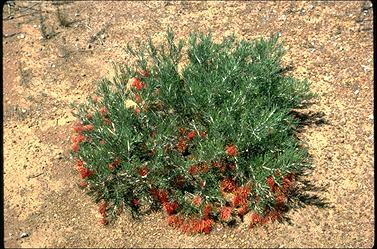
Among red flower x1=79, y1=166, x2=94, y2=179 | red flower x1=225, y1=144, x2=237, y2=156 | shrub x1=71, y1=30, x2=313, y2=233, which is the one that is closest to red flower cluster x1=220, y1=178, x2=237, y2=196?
shrub x1=71, y1=30, x2=313, y2=233

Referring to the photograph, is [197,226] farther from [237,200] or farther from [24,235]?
[24,235]

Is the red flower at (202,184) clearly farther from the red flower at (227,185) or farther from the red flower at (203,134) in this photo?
the red flower at (203,134)

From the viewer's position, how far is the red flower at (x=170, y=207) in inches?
221

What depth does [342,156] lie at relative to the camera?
6316 millimetres

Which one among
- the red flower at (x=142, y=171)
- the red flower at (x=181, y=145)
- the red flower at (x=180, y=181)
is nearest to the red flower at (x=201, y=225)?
the red flower at (x=180, y=181)

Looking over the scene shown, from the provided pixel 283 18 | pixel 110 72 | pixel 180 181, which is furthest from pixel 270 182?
pixel 283 18

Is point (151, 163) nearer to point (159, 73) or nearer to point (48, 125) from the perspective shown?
point (159, 73)

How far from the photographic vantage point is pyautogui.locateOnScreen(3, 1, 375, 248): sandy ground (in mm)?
5547

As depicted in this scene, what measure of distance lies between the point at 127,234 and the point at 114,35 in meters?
3.94

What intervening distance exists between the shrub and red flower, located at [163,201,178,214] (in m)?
0.01

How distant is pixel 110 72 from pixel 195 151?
8.24 feet

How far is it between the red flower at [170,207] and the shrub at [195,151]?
1cm

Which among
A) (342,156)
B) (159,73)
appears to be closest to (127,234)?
(159,73)

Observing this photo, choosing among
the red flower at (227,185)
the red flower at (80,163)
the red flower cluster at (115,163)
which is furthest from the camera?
the red flower at (80,163)
